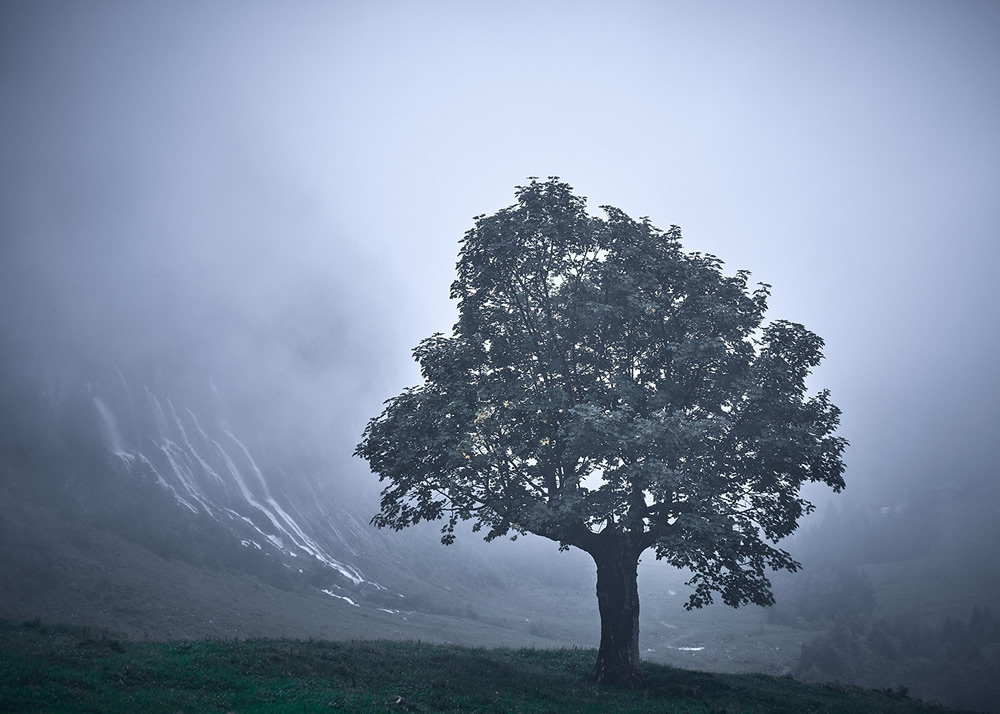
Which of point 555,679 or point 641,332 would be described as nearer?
point 555,679

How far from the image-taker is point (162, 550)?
369 feet

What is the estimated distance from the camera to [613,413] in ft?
71.8

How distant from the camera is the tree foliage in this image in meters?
22.3

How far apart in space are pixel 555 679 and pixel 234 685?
1265 centimetres

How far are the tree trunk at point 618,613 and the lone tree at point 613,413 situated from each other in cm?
8

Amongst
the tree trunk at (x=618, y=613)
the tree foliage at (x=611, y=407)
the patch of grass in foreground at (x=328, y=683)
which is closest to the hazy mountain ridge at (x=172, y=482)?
the patch of grass in foreground at (x=328, y=683)

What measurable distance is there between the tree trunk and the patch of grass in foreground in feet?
3.57

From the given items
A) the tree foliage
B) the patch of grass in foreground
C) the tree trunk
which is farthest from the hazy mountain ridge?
the tree trunk

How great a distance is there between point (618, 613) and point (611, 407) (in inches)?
358

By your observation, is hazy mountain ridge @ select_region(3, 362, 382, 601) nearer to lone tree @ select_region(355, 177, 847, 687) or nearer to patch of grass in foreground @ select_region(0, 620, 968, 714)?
patch of grass in foreground @ select_region(0, 620, 968, 714)

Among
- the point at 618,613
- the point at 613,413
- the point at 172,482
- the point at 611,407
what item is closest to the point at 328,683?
the point at 618,613

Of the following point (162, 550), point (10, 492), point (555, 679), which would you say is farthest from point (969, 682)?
point (10, 492)

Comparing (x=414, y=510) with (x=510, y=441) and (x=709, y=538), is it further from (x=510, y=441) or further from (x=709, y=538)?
(x=709, y=538)

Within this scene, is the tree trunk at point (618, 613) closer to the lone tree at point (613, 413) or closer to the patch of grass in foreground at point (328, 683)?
the lone tree at point (613, 413)
